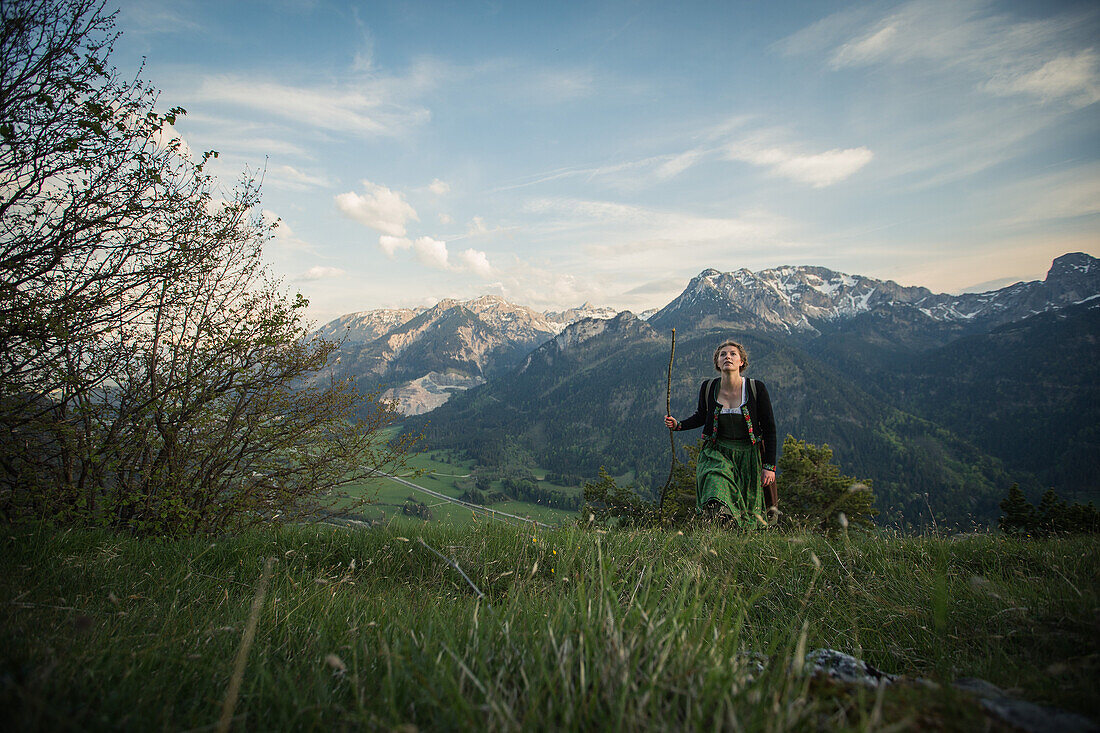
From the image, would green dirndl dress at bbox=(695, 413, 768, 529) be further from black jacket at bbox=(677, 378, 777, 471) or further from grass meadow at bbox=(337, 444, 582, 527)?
grass meadow at bbox=(337, 444, 582, 527)

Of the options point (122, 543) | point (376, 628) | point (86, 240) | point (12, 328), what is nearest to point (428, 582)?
point (376, 628)

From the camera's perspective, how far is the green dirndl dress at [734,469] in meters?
6.95

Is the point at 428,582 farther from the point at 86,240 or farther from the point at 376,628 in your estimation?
the point at 86,240

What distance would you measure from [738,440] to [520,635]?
6.15 metres

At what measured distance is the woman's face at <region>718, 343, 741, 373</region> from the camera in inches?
291

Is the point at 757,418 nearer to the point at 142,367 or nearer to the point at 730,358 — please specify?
the point at 730,358

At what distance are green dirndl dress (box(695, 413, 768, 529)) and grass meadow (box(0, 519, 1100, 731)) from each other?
1.79 m

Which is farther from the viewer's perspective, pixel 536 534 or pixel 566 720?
pixel 536 534

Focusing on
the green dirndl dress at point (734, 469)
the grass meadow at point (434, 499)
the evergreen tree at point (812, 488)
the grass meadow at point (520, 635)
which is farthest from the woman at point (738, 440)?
the evergreen tree at point (812, 488)

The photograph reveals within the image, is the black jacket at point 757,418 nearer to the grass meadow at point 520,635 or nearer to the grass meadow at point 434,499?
the grass meadow at point 520,635

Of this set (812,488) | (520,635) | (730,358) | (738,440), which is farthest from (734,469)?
(812,488)

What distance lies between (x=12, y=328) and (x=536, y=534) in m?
6.78

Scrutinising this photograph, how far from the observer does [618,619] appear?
2150 mm

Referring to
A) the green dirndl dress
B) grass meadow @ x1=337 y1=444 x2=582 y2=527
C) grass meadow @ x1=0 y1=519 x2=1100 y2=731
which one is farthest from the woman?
grass meadow @ x1=337 y1=444 x2=582 y2=527
